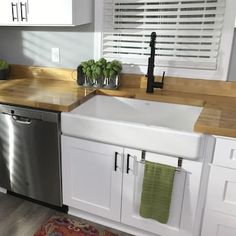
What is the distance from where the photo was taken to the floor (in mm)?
1837

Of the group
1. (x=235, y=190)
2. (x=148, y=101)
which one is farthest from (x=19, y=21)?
(x=235, y=190)

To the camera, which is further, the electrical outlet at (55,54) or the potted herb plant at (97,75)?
the electrical outlet at (55,54)

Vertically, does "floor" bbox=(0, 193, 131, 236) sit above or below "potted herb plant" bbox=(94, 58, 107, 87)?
below

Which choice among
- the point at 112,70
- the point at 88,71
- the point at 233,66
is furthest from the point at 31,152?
the point at 233,66

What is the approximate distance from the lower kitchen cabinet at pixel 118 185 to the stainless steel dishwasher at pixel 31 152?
81 millimetres

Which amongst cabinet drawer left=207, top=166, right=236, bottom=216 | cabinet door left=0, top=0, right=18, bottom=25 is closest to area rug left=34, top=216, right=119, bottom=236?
cabinet drawer left=207, top=166, right=236, bottom=216

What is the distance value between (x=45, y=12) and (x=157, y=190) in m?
1.41

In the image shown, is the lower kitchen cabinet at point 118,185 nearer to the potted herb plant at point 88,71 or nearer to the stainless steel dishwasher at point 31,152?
the stainless steel dishwasher at point 31,152

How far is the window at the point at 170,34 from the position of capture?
1813 mm

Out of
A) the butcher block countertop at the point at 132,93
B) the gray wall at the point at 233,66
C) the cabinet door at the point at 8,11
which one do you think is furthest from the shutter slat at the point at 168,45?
the cabinet door at the point at 8,11

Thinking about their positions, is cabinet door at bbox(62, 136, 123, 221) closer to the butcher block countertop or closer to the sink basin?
the sink basin

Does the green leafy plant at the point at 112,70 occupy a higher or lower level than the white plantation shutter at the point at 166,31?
lower

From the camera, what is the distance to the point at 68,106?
5.39 ft

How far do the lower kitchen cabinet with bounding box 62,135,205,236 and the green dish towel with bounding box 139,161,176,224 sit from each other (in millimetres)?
38
